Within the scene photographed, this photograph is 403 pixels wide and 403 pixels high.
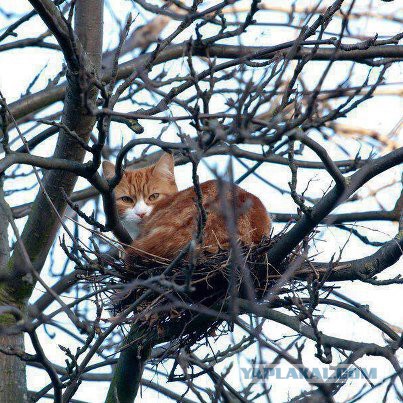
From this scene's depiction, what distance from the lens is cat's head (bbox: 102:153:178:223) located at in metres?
5.86

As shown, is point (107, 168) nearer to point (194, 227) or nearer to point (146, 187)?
point (146, 187)

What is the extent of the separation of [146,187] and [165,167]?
0.73 feet

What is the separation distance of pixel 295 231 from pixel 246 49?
194 centimetres

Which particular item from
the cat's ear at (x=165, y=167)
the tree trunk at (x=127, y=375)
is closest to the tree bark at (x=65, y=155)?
the tree trunk at (x=127, y=375)

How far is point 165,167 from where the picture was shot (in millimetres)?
6016

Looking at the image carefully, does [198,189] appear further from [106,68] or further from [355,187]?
[106,68]

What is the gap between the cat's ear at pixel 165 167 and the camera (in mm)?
5934

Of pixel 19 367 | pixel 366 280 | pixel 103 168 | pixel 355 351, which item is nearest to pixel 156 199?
pixel 103 168

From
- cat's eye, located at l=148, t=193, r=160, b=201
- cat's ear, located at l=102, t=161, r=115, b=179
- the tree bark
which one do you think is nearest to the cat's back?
the tree bark

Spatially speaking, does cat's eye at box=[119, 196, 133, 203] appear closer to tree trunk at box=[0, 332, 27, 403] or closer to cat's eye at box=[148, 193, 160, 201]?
cat's eye at box=[148, 193, 160, 201]

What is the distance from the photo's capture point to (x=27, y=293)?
451 cm

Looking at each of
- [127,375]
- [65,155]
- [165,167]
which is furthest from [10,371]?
[165,167]

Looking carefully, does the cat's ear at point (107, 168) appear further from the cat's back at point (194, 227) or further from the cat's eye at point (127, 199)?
the cat's back at point (194, 227)

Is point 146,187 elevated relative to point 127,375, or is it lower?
elevated
